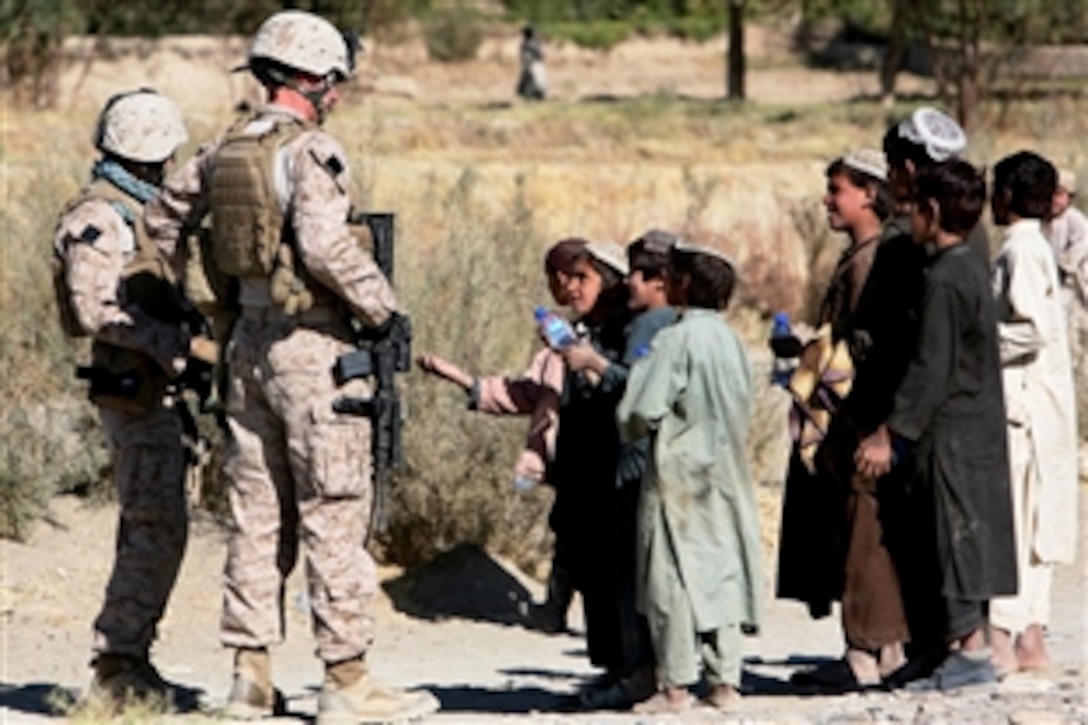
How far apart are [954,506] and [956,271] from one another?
0.65 m

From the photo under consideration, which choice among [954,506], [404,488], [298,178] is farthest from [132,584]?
[404,488]

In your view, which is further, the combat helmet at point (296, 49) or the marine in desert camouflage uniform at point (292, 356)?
the combat helmet at point (296, 49)

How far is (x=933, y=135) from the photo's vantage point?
7.61 m

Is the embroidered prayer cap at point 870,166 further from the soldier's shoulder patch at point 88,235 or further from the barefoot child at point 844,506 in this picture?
the soldier's shoulder patch at point 88,235

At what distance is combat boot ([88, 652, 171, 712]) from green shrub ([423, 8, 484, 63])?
47.4 meters

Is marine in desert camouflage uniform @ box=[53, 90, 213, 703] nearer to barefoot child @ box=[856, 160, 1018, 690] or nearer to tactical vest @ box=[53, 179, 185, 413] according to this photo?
tactical vest @ box=[53, 179, 185, 413]

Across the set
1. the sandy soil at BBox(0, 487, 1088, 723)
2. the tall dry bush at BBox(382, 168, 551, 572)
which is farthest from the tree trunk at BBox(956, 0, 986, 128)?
the sandy soil at BBox(0, 487, 1088, 723)

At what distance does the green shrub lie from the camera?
54906mm

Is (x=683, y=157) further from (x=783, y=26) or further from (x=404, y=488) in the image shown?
(x=783, y=26)

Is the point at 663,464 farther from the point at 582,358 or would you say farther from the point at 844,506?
the point at 844,506

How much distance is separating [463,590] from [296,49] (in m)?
4.04

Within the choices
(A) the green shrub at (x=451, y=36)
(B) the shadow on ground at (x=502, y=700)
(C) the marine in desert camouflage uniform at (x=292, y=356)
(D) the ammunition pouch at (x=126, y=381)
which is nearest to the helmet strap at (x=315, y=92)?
(C) the marine in desert camouflage uniform at (x=292, y=356)

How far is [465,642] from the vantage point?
10.2m

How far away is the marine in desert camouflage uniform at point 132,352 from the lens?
764 cm
